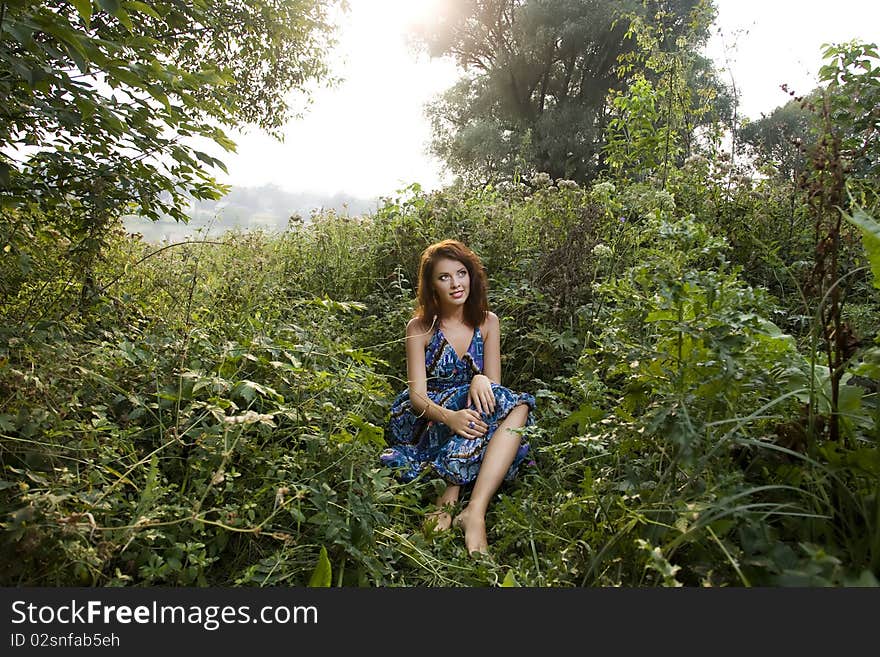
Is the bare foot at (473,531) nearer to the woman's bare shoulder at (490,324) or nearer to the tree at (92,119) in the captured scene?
the woman's bare shoulder at (490,324)

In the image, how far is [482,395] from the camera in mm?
3047

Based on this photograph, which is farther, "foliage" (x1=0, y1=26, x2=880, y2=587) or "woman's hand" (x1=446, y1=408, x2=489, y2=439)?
"woman's hand" (x1=446, y1=408, x2=489, y2=439)

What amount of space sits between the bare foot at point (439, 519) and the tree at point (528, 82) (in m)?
14.9

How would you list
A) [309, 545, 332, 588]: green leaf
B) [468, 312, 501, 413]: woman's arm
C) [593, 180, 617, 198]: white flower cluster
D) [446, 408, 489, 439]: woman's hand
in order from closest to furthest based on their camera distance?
[309, 545, 332, 588]: green leaf → [446, 408, 489, 439]: woman's hand → [468, 312, 501, 413]: woman's arm → [593, 180, 617, 198]: white flower cluster

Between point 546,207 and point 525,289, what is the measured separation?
0.86 meters

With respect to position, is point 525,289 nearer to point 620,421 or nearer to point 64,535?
point 620,421

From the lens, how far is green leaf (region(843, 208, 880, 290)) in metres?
1.43

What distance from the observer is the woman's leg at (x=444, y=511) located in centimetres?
247

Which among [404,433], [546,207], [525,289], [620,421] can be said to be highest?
[546,207]

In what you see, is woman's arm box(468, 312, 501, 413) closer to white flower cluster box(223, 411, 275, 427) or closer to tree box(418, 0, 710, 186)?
white flower cluster box(223, 411, 275, 427)

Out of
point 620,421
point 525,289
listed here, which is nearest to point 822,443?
point 620,421

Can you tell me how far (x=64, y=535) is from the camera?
1546 mm

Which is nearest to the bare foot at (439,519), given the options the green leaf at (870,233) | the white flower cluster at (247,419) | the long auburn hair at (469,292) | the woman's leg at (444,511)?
the woman's leg at (444,511)

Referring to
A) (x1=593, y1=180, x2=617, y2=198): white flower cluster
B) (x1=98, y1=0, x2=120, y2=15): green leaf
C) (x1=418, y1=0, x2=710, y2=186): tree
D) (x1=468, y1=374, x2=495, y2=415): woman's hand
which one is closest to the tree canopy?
(x1=98, y1=0, x2=120, y2=15): green leaf
